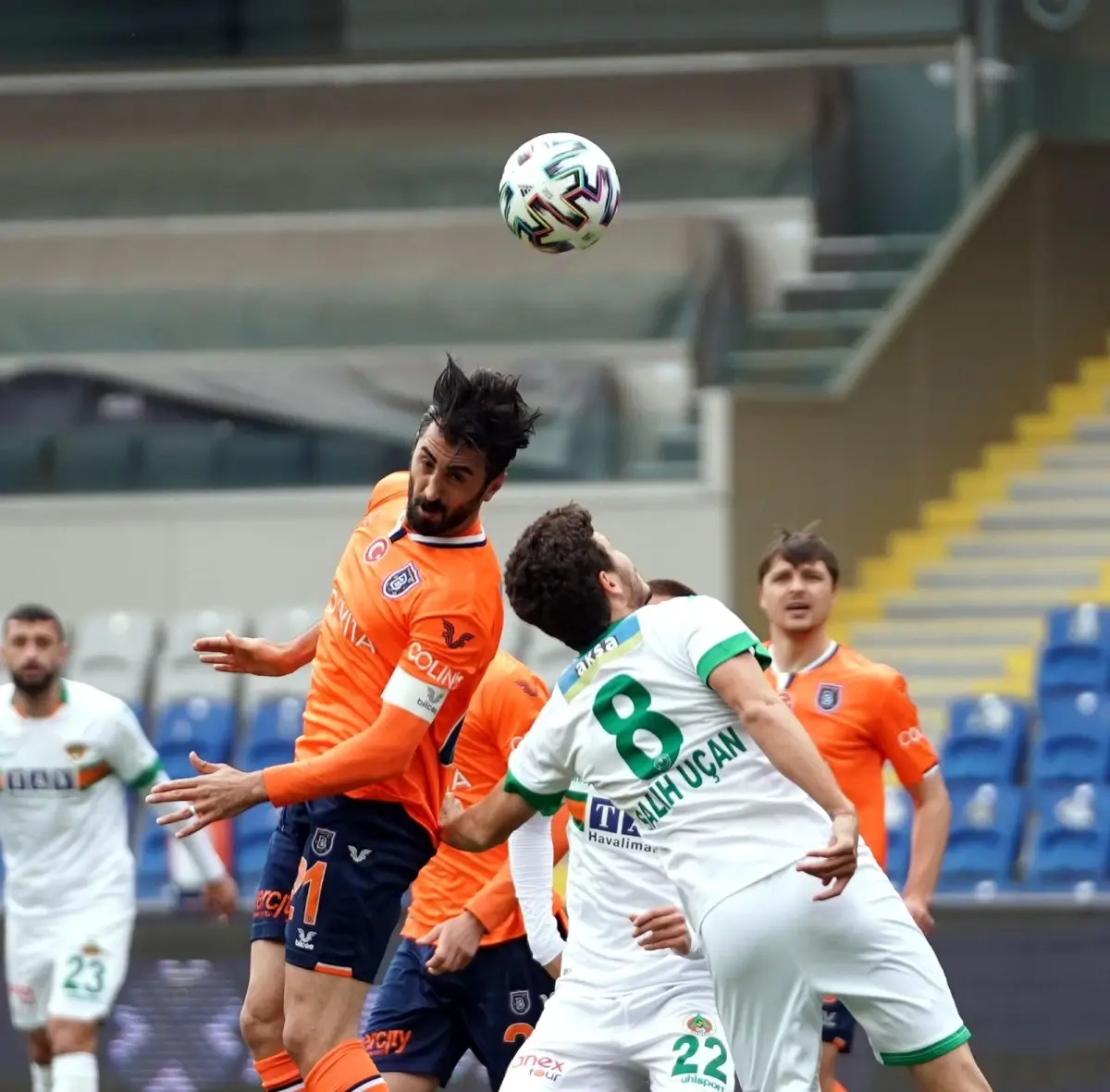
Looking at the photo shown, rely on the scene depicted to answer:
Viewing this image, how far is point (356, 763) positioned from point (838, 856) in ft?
4.08

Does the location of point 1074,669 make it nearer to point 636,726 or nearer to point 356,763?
point 356,763

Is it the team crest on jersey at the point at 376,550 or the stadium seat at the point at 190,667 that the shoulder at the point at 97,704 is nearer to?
the team crest on jersey at the point at 376,550

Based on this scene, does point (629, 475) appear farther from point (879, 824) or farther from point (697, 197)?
point (879, 824)

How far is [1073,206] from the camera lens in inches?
656

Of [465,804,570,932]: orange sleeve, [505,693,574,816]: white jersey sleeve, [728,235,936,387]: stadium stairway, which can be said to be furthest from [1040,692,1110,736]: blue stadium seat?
[505,693,574,816]: white jersey sleeve

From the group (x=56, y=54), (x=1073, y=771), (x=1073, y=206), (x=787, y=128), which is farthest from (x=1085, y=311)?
(x=56, y=54)

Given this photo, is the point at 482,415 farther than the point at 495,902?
No

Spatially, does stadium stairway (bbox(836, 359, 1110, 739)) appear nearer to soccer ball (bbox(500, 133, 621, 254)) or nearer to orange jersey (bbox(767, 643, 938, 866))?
orange jersey (bbox(767, 643, 938, 866))

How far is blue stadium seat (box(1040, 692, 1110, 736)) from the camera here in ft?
39.1

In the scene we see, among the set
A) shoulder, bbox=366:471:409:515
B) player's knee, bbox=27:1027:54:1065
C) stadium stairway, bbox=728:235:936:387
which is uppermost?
stadium stairway, bbox=728:235:936:387

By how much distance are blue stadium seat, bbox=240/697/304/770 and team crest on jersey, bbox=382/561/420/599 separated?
7359 mm

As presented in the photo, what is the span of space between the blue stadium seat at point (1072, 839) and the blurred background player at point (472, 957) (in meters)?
5.17

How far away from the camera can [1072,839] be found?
11148 mm

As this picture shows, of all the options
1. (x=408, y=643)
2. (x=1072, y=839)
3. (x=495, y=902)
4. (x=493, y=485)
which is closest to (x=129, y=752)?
(x=495, y=902)
